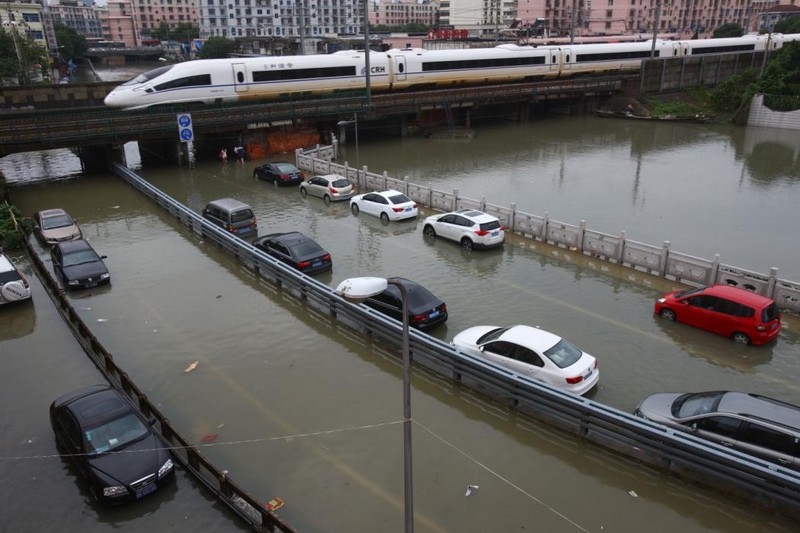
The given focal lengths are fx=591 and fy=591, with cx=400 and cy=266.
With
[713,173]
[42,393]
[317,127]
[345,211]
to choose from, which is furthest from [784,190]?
[42,393]

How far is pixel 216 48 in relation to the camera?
128m

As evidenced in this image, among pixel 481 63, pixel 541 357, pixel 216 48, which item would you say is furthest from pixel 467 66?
pixel 216 48

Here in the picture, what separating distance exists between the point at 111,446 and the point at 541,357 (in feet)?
26.1

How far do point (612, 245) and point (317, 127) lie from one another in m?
27.1

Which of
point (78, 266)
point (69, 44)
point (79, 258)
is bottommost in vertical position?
point (78, 266)

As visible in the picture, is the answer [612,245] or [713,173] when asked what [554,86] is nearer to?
[713,173]

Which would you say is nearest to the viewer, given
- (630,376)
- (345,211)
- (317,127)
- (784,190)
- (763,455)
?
(763,455)

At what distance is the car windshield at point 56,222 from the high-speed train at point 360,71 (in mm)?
14342

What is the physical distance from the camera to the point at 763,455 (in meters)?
9.34

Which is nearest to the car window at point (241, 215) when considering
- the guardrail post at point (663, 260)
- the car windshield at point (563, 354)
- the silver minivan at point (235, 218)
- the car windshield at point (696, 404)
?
the silver minivan at point (235, 218)

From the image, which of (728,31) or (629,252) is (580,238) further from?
(728,31)

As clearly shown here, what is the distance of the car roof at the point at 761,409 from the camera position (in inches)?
372

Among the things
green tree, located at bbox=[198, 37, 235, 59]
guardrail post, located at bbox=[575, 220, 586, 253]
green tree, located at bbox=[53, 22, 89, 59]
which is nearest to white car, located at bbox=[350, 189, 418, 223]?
guardrail post, located at bbox=[575, 220, 586, 253]

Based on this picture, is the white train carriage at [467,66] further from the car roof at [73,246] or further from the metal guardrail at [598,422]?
the metal guardrail at [598,422]
